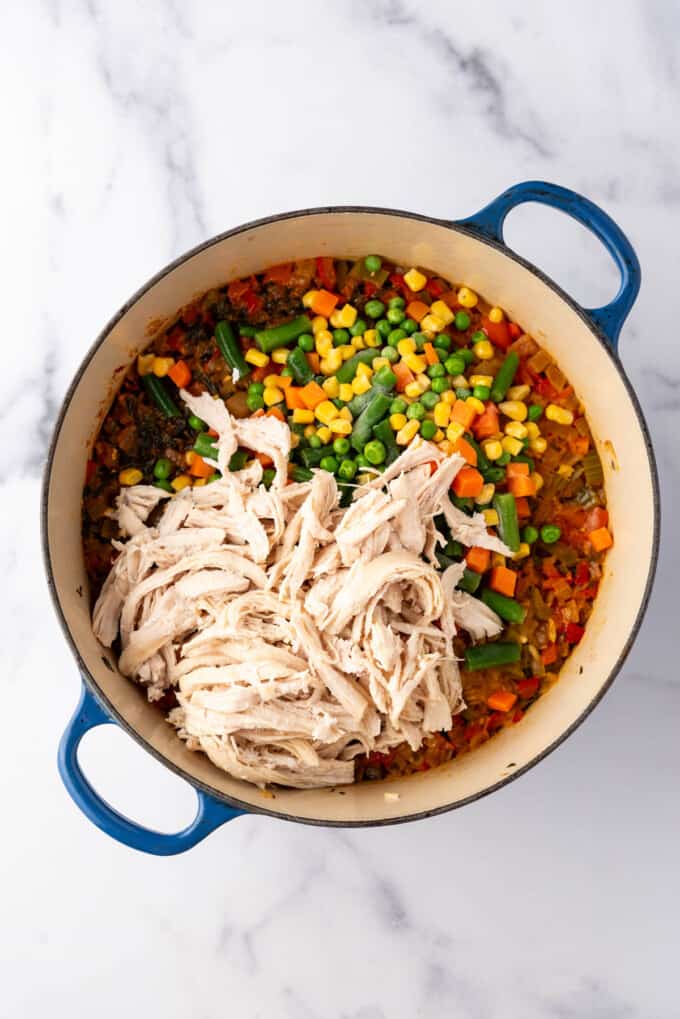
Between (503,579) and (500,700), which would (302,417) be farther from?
(500,700)

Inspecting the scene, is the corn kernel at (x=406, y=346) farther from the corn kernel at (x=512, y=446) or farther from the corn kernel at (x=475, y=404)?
the corn kernel at (x=512, y=446)

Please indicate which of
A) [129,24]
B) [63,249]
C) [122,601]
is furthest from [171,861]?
[129,24]

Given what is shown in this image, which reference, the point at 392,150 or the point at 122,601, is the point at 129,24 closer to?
the point at 392,150

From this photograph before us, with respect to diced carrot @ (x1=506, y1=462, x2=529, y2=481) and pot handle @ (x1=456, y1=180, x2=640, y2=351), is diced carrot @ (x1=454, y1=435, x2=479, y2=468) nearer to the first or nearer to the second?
diced carrot @ (x1=506, y1=462, x2=529, y2=481)

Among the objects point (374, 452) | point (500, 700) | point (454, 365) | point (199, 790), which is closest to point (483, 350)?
point (454, 365)

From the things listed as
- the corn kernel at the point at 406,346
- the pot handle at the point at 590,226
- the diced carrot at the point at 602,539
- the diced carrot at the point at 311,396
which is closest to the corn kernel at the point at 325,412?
the diced carrot at the point at 311,396
